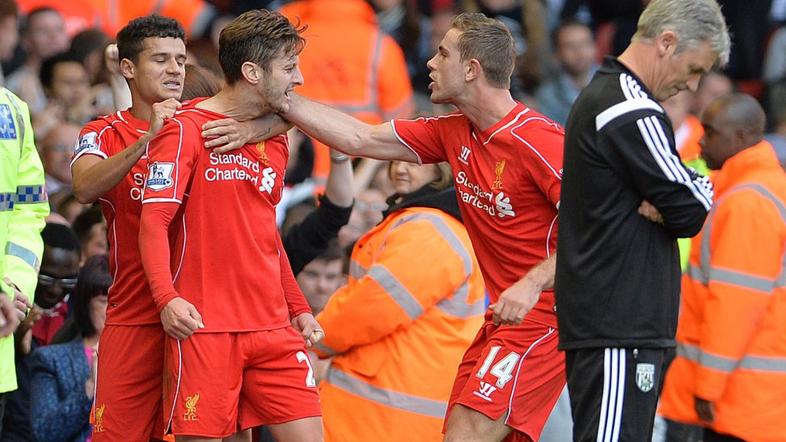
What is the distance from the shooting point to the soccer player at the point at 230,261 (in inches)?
218

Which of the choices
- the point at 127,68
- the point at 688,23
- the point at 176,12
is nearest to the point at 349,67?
the point at 176,12

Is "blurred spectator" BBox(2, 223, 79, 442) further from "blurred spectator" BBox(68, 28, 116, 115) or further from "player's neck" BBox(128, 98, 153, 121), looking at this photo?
"blurred spectator" BBox(68, 28, 116, 115)

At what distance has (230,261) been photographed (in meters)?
5.70

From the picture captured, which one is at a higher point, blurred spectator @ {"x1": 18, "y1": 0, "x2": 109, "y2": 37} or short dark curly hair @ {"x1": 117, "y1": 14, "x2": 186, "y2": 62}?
short dark curly hair @ {"x1": 117, "y1": 14, "x2": 186, "y2": 62}

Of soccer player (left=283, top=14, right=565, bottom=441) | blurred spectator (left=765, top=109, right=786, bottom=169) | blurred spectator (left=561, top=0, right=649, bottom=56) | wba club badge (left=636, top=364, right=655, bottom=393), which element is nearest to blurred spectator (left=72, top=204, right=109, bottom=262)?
soccer player (left=283, top=14, right=565, bottom=441)

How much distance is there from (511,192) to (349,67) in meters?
5.20

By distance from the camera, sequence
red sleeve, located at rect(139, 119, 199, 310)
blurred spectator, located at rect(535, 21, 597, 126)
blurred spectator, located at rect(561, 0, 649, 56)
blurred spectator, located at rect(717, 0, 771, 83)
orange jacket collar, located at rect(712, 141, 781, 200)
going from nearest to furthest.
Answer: red sleeve, located at rect(139, 119, 199, 310)
orange jacket collar, located at rect(712, 141, 781, 200)
blurred spectator, located at rect(535, 21, 597, 126)
blurred spectator, located at rect(561, 0, 649, 56)
blurred spectator, located at rect(717, 0, 771, 83)

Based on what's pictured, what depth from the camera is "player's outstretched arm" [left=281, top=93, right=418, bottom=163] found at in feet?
20.7

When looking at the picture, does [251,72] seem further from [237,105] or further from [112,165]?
[112,165]

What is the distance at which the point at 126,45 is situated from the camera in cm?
609

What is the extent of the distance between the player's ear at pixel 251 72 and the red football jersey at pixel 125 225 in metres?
0.53

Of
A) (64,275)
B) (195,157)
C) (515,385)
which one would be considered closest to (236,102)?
(195,157)

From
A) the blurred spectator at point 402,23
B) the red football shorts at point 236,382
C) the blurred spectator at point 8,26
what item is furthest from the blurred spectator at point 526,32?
the red football shorts at point 236,382

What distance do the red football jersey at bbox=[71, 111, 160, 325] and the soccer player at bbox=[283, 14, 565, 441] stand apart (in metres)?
0.66
